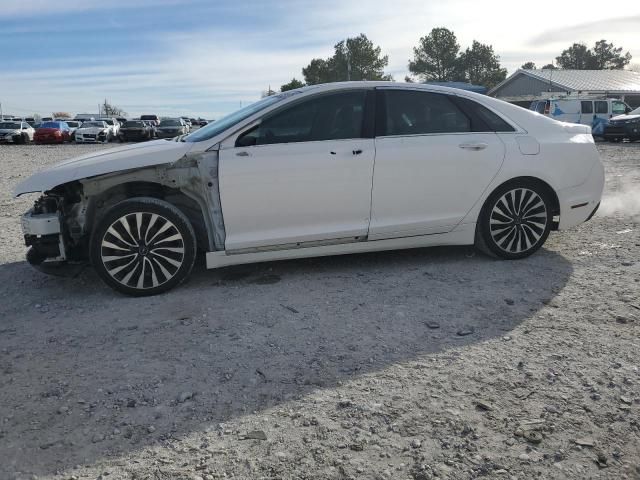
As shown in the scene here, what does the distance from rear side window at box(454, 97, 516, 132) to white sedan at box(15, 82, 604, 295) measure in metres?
0.01

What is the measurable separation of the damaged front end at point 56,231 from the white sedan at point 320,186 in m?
0.01

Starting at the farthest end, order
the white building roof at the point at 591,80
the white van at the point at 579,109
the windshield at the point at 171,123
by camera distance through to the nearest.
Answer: the white building roof at the point at 591,80
the windshield at the point at 171,123
the white van at the point at 579,109

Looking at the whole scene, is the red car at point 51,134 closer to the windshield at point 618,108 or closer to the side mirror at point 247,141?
the windshield at point 618,108

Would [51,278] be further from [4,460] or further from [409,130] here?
[409,130]

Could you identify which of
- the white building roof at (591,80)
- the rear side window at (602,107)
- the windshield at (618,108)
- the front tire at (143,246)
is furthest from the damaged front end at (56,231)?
the white building roof at (591,80)

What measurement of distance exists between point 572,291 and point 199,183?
306 cm

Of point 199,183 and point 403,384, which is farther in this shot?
point 199,183

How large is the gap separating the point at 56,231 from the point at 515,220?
3.92m

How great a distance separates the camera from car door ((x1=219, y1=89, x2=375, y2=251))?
459cm

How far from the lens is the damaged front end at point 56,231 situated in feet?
14.7

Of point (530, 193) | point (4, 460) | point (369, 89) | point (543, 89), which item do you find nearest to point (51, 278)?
point (4, 460)

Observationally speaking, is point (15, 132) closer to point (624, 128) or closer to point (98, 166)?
point (624, 128)

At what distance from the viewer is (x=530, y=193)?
523 centimetres

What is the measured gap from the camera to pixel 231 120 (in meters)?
4.95
